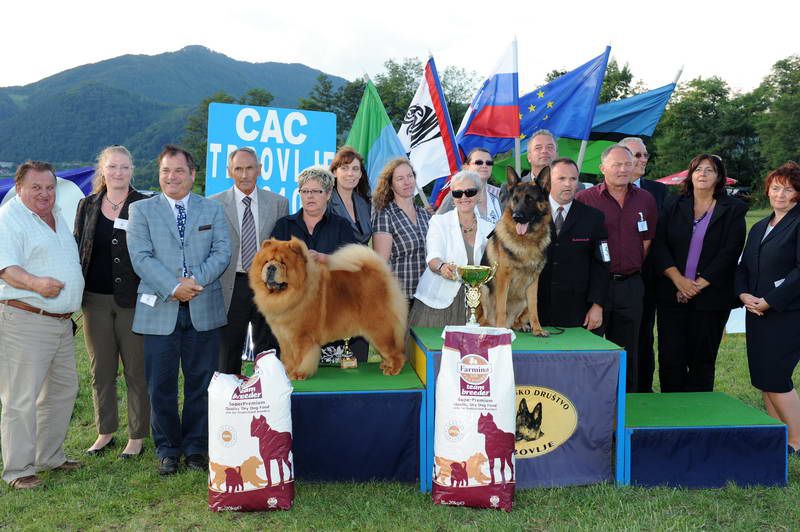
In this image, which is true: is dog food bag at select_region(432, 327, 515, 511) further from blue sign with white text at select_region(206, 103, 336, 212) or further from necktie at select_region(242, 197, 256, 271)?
blue sign with white text at select_region(206, 103, 336, 212)

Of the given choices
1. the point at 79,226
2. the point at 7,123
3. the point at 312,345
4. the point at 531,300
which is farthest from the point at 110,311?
the point at 7,123

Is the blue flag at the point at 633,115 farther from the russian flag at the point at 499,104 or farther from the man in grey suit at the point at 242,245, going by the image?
the man in grey suit at the point at 242,245

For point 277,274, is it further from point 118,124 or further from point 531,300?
point 118,124

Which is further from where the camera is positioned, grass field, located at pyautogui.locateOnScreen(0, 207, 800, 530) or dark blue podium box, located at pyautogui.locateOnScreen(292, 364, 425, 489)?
dark blue podium box, located at pyautogui.locateOnScreen(292, 364, 425, 489)

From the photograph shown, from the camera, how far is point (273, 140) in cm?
635

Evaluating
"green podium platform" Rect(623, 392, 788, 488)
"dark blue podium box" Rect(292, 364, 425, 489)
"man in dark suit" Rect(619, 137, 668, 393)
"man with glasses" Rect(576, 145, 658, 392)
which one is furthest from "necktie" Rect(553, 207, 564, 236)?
"dark blue podium box" Rect(292, 364, 425, 489)

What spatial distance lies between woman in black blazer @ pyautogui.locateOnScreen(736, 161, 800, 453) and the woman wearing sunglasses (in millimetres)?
1927

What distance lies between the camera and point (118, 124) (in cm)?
10569

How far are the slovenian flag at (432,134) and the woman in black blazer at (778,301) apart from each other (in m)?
3.64

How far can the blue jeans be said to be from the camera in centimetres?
381

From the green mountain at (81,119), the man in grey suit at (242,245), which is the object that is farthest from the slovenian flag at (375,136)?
the green mountain at (81,119)

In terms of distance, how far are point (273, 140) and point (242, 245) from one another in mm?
2392

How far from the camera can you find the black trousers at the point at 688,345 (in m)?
4.50

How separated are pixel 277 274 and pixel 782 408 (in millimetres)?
3735
